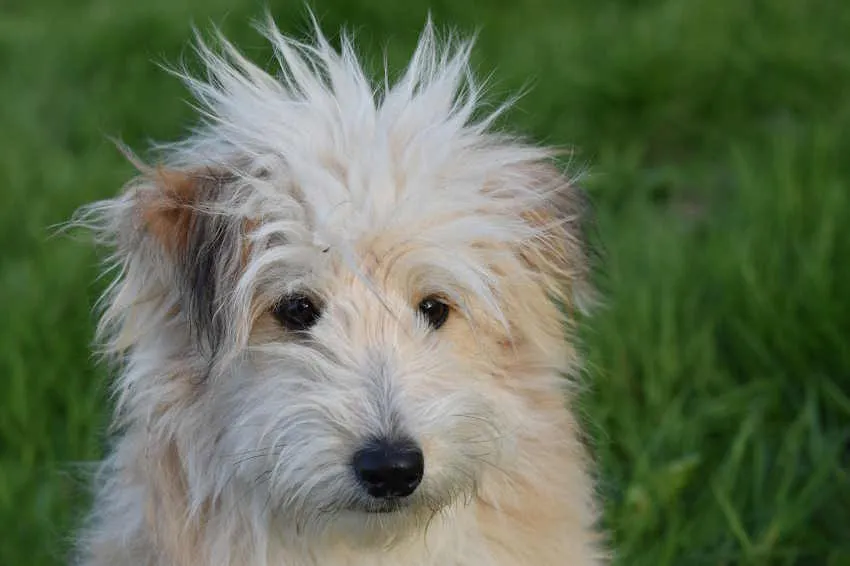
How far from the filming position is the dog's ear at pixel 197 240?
2.23 m

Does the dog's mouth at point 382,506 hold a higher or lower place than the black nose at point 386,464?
lower

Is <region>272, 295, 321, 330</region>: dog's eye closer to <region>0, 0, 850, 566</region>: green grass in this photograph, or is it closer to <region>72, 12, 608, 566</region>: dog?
<region>72, 12, 608, 566</region>: dog

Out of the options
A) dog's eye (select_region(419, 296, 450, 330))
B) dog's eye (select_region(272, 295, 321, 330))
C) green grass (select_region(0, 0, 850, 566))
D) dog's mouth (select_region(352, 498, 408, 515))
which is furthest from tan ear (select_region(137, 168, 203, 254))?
green grass (select_region(0, 0, 850, 566))

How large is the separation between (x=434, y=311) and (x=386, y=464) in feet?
1.21

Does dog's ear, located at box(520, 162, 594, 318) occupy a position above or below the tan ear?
above

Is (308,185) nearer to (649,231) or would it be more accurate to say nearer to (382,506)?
(382,506)

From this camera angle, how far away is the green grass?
11.1 ft

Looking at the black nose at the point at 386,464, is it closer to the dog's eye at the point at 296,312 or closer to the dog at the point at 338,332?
the dog at the point at 338,332

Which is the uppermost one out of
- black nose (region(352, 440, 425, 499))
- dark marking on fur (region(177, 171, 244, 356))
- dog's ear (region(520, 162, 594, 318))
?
dog's ear (region(520, 162, 594, 318))

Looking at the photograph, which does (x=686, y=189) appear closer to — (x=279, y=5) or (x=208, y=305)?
(x=279, y=5)

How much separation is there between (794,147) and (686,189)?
0.57m

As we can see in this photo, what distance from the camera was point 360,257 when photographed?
2.23 m

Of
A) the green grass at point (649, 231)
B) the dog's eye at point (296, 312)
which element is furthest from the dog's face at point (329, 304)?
the green grass at point (649, 231)

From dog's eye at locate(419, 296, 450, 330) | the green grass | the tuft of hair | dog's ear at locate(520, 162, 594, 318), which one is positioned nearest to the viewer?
the tuft of hair
